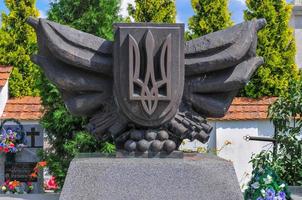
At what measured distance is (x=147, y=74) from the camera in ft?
11.0

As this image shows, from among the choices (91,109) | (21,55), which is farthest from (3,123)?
(91,109)

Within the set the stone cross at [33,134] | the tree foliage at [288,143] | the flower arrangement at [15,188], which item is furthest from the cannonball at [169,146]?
the stone cross at [33,134]

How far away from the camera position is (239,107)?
25.1ft

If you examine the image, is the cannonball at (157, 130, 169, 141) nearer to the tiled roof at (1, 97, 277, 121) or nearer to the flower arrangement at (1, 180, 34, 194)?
the flower arrangement at (1, 180, 34, 194)

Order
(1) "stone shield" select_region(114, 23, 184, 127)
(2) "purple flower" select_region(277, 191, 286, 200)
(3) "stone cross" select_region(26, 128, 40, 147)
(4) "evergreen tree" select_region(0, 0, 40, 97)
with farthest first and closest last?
(4) "evergreen tree" select_region(0, 0, 40, 97) → (3) "stone cross" select_region(26, 128, 40, 147) → (2) "purple flower" select_region(277, 191, 286, 200) → (1) "stone shield" select_region(114, 23, 184, 127)

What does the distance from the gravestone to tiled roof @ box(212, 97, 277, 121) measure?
8.34ft

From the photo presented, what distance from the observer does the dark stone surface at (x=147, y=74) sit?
3373mm

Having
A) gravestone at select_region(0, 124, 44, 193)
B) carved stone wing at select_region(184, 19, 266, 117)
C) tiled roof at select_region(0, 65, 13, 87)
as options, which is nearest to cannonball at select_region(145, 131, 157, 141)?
carved stone wing at select_region(184, 19, 266, 117)

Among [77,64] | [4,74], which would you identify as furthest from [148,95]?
[4,74]

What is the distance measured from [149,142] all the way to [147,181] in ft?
0.97

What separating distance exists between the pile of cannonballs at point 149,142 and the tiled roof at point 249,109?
4050 mm

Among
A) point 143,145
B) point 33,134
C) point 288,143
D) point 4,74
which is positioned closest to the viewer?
point 143,145

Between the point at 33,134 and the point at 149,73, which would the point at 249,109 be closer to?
the point at 33,134

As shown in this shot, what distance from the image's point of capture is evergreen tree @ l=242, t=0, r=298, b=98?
7.80 meters
